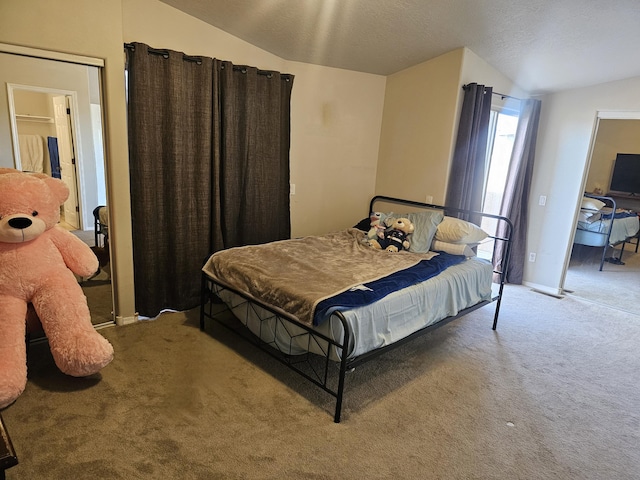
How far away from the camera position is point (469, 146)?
12.1 ft

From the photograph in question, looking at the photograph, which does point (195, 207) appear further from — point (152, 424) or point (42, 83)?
point (152, 424)

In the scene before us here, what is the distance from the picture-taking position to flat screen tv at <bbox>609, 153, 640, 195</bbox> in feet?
13.9

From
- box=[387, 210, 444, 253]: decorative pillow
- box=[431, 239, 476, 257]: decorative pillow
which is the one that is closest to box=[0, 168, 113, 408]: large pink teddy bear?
box=[387, 210, 444, 253]: decorative pillow

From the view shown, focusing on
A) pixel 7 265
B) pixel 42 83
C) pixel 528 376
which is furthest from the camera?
pixel 528 376

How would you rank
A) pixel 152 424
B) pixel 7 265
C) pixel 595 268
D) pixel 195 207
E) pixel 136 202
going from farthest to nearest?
pixel 595 268 → pixel 195 207 → pixel 136 202 → pixel 7 265 → pixel 152 424

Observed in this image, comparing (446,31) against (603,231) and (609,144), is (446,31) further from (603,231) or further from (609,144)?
(603,231)

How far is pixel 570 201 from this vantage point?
169 inches

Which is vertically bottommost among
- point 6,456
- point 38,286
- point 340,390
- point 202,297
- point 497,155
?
point 340,390

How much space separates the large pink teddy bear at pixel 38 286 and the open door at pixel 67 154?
0.34m

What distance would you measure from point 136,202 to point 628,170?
4.97 meters

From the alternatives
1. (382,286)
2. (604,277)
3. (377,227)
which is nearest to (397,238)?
(377,227)

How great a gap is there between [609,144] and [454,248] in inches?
97.2

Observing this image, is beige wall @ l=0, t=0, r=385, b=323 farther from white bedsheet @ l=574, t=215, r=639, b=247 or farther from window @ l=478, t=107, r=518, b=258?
white bedsheet @ l=574, t=215, r=639, b=247

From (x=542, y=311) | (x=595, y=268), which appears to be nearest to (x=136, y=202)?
(x=542, y=311)
